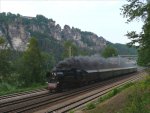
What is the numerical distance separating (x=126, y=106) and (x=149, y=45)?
24.8 feet

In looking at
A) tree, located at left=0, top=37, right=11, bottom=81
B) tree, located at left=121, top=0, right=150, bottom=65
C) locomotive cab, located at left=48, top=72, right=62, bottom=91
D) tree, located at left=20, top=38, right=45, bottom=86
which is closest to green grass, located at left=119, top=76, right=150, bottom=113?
tree, located at left=121, top=0, right=150, bottom=65

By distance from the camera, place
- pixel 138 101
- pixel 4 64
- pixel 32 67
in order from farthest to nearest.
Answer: pixel 32 67, pixel 4 64, pixel 138 101

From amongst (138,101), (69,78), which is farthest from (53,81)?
(138,101)

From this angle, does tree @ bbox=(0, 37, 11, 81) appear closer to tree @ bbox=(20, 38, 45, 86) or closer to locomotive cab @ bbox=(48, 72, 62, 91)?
tree @ bbox=(20, 38, 45, 86)

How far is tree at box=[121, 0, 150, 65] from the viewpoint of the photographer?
81.5ft

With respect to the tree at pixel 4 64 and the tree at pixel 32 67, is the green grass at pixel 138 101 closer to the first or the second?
the tree at pixel 4 64

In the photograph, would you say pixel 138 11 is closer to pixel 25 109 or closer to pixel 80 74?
pixel 25 109

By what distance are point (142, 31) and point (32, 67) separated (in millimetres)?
27811

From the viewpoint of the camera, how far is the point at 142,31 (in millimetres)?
25938

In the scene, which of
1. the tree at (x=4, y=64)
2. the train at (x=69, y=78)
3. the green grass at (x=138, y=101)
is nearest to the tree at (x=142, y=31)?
the green grass at (x=138, y=101)

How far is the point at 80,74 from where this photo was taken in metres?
39.9

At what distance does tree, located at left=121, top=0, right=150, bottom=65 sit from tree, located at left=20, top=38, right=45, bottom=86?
2562cm

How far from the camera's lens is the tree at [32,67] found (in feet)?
167

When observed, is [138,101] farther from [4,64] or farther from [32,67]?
[32,67]
